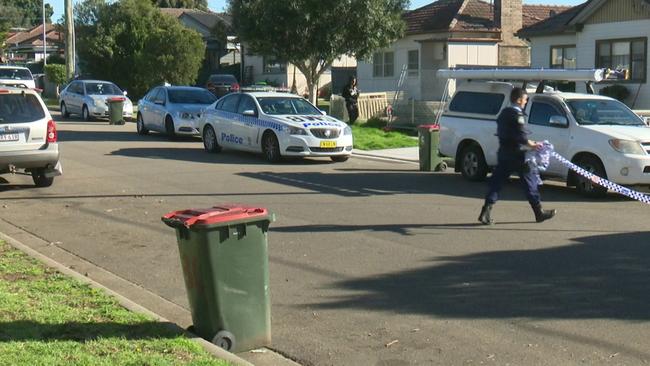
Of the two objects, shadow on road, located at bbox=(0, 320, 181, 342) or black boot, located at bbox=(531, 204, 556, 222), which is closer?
shadow on road, located at bbox=(0, 320, 181, 342)

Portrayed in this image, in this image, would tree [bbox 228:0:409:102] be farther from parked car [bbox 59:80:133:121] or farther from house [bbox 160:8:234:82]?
house [bbox 160:8:234:82]

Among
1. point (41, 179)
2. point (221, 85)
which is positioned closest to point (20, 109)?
point (41, 179)

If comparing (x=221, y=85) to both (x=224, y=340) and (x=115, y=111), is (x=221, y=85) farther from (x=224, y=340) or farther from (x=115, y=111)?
(x=224, y=340)

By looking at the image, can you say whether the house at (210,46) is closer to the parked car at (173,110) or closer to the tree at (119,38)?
the tree at (119,38)

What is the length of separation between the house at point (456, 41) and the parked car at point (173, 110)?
13.3 meters

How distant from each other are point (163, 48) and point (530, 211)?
29.1 metres

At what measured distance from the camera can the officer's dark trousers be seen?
35.0 feet

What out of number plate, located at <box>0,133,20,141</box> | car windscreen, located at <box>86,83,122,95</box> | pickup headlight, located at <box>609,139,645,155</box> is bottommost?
pickup headlight, located at <box>609,139,645,155</box>

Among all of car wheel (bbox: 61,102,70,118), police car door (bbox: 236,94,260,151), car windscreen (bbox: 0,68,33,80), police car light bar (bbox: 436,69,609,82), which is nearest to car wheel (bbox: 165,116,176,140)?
police car door (bbox: 236,94,260,151)

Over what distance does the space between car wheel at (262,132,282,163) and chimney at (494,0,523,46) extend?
22.6 m

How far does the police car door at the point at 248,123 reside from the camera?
61.7ft

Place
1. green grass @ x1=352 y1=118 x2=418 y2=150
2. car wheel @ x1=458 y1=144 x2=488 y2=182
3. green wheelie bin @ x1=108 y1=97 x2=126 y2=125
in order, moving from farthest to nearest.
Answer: green wheelie bin @ x1=108 y1=97 x2=126 y2=125 < green grass @ x1=352 y1=118 x2=418 y2=150 < car wheel @ x1=458 y1=144 x2=488 y2=182

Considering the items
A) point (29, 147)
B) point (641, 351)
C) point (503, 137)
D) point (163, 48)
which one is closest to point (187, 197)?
point (29, 147)

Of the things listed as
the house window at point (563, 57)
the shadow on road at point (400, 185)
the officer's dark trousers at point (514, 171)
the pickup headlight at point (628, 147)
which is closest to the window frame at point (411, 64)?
the house window at point (563, 57)
